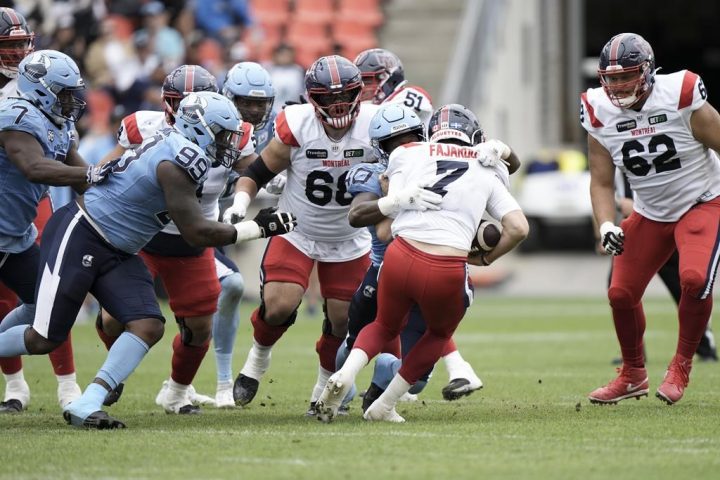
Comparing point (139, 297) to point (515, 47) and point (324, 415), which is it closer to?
point (324, 415)

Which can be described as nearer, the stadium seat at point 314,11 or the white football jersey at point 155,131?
the white football jersey at point 155,131

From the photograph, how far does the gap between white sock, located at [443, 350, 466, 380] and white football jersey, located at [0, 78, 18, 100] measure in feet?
9.86

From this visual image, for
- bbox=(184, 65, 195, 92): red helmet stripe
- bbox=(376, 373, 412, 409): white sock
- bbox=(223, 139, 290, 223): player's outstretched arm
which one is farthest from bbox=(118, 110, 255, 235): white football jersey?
bbox=(376, 373, 412, 409): white sock

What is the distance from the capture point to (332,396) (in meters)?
6.50

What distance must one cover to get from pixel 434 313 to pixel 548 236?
12.8 meters

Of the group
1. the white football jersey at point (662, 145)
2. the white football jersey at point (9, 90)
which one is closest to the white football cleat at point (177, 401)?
the white football jersey at point (9, 90)

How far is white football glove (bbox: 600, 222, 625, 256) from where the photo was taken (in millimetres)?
7324

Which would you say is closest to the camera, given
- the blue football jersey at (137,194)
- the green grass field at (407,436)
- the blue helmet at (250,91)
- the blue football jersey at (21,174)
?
the green grass field at (407,436)

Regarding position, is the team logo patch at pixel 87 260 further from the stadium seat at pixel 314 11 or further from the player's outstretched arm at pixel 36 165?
the stadium seat at pixel 314 11

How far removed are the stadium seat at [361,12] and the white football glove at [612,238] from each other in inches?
525

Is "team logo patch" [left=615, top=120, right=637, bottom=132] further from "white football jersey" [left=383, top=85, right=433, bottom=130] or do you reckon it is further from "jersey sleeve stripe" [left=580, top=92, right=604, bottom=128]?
"white football jersey" [left=383, top=85, right=433, bottom=130]

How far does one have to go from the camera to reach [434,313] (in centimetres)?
660

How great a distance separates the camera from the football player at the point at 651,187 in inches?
288

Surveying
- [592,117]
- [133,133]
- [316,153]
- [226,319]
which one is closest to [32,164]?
[133,133]
